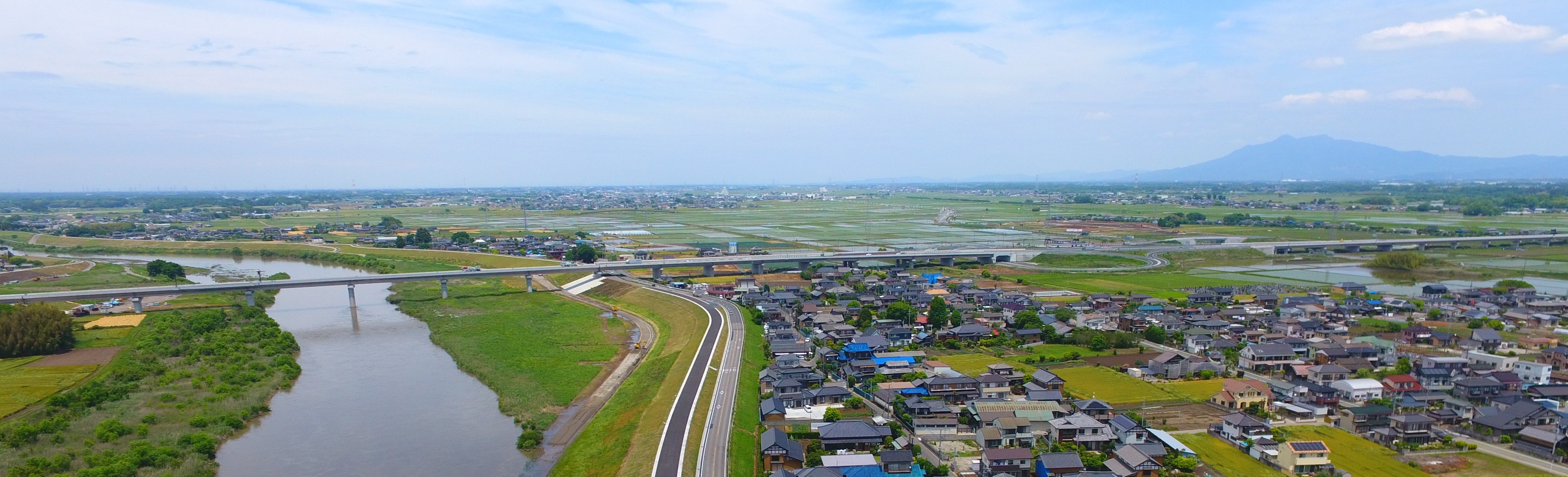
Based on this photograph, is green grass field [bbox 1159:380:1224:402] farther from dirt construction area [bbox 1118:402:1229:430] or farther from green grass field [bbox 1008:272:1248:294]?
green grass field [bbox 1008:272:1248:294]

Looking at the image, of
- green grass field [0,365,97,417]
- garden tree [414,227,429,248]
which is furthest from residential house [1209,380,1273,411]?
garden tree [414,227,429,248]

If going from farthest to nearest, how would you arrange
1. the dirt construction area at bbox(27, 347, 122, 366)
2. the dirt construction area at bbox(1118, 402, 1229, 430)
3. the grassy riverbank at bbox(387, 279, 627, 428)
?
1. the dirt construction area at bbox(27, 347, 122, 366)
2. the grassy riverbank at bbox(387, 279, 627, 428)
3. the dirt construction area at bbox(1118, 402, 1229, 430)

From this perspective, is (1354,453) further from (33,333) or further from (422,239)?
(422,239)

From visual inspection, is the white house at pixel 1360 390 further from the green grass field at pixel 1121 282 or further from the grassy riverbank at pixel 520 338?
the grassy riverbank at pixel 520 338

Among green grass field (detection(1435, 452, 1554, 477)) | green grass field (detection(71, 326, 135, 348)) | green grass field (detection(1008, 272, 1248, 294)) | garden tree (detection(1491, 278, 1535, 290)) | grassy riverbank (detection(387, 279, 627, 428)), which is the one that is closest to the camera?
green grass field (detection(1435, 452, 1554, 477))

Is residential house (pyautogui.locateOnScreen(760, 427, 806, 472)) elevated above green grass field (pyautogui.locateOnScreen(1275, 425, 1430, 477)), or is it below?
above

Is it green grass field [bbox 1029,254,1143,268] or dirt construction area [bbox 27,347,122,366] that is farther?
green grass field [bbox 1029,254,1143,268]

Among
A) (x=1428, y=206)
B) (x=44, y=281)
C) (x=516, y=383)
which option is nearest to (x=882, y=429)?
(x=516, y=383)
